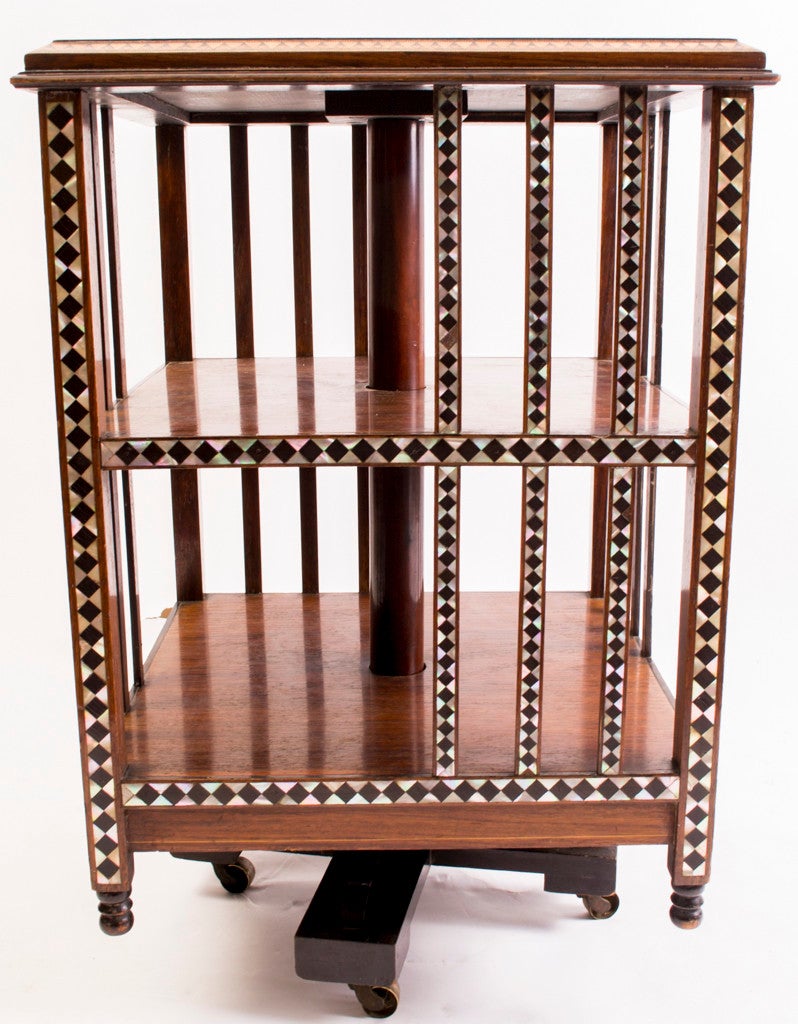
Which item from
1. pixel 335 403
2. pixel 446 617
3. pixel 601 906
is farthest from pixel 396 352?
pixel 601 906

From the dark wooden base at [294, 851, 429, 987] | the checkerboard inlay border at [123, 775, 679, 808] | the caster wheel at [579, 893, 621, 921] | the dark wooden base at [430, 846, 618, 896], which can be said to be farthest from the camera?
the caster wheel at [579, 893, 621, 921]

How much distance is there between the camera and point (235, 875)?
9.04 ft

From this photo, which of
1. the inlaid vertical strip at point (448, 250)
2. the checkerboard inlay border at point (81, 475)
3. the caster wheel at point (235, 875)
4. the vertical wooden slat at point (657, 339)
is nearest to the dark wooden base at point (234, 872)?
the caster wheel at point (235, 875)

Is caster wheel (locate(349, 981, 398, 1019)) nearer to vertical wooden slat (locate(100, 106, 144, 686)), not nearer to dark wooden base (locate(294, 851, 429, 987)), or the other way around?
dark wooden base (locate(294, 851, 429, 987))

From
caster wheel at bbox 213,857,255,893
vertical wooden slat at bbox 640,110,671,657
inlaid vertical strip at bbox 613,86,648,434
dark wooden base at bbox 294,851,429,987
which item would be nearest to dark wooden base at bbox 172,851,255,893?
caster wheel at bbox 213,857,255,893

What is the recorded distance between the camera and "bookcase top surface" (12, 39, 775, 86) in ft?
6.34

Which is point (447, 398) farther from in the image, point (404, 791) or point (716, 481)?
point (404, 791)

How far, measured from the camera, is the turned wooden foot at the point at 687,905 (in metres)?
2.27

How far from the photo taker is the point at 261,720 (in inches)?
94.7

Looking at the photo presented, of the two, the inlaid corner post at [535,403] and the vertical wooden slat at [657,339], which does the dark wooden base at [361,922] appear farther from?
the vertical wooden slat at [657,339]

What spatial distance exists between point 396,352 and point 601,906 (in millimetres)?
1015

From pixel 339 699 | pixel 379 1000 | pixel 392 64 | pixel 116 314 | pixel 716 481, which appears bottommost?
pixel 379 1000

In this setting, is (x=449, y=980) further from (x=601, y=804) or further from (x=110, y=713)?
(x=110, y=713)

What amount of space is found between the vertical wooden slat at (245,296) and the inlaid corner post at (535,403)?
2.96 ft
